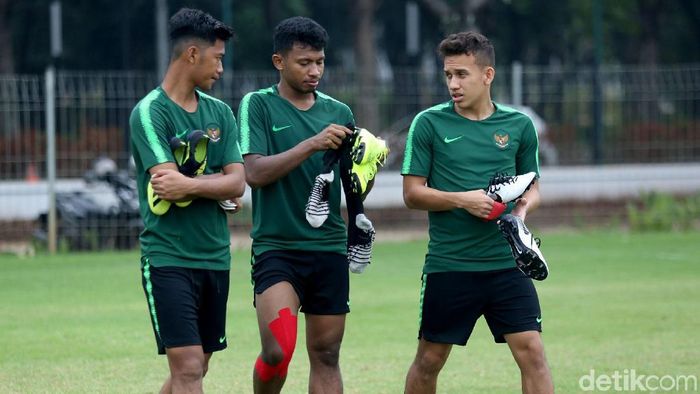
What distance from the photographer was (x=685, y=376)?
29.8ft

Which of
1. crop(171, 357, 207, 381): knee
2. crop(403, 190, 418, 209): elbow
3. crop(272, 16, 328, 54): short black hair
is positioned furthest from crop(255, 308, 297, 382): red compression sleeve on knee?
crop(272, 16, 328, 54): short black hair

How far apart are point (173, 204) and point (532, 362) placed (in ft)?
7.12

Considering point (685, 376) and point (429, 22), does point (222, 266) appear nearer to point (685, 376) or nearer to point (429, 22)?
point (685, 376)

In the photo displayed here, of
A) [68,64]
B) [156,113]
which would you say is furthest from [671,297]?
[68,64]

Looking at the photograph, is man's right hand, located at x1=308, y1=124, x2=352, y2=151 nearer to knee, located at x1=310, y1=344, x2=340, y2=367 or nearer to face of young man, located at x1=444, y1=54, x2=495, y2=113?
face of young man, located at x1=444, y1=54, x2=495, y2=113

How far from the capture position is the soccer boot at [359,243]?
288 inches

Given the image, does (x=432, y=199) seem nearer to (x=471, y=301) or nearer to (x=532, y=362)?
(x=471, y=301)

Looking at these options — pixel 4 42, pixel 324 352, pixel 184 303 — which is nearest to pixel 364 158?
pixel 324 352

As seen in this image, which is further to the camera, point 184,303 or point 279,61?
point 279,61

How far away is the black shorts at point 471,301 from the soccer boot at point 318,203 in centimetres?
76

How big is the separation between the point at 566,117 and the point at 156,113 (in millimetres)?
16942

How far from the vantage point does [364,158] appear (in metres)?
7.17

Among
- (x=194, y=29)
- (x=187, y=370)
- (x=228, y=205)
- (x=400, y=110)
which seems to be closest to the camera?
(x=187, y=370)

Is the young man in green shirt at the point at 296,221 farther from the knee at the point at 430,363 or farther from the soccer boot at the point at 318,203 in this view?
the knee at the point at 430,363
